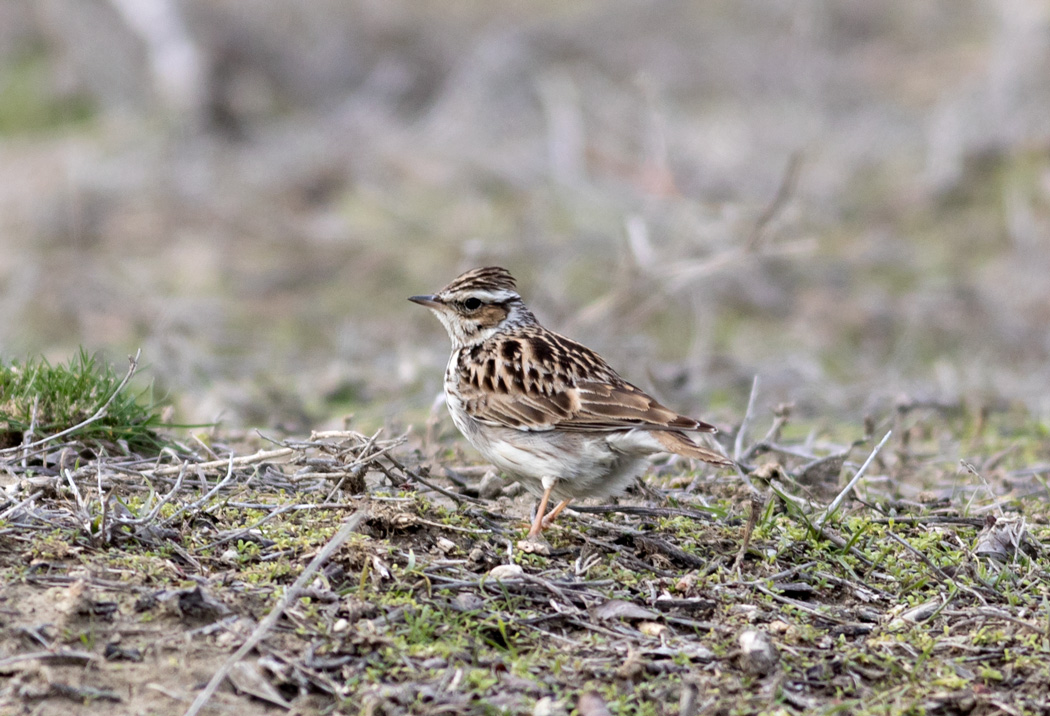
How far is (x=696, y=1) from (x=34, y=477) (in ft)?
81.3

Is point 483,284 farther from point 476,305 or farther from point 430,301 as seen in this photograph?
point 430,301

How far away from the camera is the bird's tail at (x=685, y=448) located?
5266 mm

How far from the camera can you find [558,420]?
5797 millimetres

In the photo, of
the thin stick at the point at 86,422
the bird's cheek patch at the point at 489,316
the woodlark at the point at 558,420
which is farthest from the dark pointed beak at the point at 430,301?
the thin stick at the point at 86,422

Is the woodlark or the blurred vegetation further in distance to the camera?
the blurred vegetation

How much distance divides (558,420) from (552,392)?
19 cm

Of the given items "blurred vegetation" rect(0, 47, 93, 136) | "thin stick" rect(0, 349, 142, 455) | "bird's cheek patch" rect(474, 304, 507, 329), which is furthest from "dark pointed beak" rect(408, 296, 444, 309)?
"blurred vegetation" rect(0, 47, 93, 136)

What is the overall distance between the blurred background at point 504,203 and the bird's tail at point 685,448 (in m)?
3.04

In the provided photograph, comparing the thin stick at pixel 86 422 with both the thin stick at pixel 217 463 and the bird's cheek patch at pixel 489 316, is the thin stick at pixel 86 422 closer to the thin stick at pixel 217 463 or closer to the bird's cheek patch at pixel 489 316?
the thin stick at pixel 217 463

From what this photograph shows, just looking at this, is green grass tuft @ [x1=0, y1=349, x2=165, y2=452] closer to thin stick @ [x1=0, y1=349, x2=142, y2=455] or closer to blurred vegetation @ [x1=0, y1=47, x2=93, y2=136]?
thin stick @ [x1=0, y1=349, x2=142, y2=455]

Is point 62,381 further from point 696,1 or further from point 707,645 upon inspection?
point 696,1

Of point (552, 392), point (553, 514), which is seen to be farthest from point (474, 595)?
point (552, 392)

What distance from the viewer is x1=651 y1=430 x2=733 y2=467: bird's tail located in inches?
207

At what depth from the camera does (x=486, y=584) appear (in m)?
5.00
